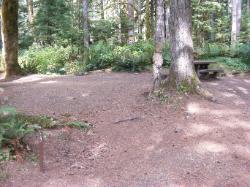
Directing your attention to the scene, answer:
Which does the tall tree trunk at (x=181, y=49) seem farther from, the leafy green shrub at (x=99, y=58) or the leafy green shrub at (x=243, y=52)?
the leafy green shrub at (x=243, y=52)

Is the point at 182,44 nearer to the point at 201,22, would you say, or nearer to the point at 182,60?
the point at 182,60

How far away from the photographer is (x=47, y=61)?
55.4ft

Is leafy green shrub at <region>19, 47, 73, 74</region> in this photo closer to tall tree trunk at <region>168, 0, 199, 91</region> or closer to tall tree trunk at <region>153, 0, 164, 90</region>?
tall tree trunk at <region>153, 0, 164, 90</region>

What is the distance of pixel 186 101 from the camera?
9.14m

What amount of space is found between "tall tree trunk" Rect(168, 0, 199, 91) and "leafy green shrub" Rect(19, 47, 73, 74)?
7.83 m

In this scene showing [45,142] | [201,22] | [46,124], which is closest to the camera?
[45,142]

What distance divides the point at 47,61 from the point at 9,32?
2.83 metres

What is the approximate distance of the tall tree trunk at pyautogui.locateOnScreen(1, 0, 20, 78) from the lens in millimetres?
14281

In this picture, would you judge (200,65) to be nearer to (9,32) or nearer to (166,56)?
(166,56)

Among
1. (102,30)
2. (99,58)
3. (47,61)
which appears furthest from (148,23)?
(47,61)

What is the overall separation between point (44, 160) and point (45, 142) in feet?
2.20

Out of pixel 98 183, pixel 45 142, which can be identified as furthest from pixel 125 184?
pixel 45 142

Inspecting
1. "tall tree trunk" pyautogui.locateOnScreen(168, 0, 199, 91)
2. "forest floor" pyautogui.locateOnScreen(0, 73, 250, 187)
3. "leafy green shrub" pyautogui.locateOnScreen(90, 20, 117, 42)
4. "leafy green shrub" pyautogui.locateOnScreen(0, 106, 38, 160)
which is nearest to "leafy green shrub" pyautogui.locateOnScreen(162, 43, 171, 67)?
"leafy green shrub" pyautogui.locateOnScreen(90, 20, 117, 42)

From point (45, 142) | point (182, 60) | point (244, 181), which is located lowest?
point (244, 181)
